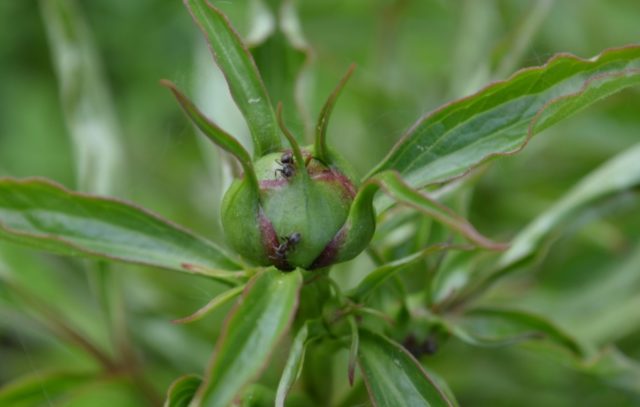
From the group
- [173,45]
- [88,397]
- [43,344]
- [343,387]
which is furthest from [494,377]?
[173,45]

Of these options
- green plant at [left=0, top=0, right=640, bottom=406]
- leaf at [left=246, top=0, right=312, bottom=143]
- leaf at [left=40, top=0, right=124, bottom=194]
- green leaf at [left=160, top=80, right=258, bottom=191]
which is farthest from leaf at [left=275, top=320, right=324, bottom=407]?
leaf at [left=40, top=0, right=124, bottom=194]

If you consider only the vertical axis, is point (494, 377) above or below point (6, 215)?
below

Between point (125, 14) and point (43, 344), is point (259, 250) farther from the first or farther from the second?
point (125, 14)

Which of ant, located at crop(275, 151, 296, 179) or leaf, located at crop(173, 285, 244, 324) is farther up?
ant, located at crop(275, 151, 296, 179)

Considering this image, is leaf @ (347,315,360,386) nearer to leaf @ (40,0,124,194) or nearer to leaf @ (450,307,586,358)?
leaf @ (450,307,586,358)

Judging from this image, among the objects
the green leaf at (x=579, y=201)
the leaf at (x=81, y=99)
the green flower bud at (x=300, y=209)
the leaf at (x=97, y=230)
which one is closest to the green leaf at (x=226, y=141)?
the green flower bud at (x=300, y=209)

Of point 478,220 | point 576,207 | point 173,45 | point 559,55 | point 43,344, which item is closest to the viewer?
point 559,55
